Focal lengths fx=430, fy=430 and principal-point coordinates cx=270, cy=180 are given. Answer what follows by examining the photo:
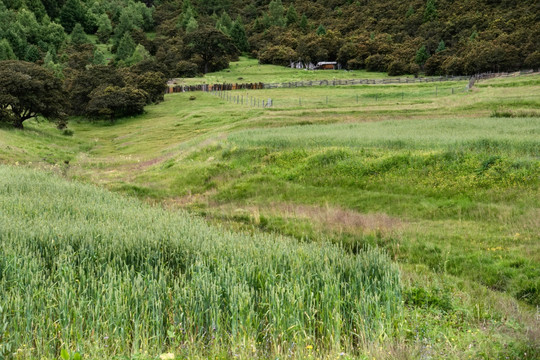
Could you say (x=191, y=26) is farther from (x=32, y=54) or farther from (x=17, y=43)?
(x=17, y=43)

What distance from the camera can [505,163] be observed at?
1925 centimetres

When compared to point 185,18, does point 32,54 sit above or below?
below

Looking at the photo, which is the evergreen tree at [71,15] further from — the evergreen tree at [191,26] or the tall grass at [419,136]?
the tall grass at [419,136]

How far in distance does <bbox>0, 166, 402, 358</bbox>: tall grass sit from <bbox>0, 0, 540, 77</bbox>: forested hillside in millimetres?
82384

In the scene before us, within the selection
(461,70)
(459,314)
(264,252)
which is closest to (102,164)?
(264,252)

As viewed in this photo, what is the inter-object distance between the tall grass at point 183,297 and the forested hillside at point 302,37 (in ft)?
270

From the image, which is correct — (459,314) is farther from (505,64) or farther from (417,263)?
(505,64)

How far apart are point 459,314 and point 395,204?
1028 centimetres

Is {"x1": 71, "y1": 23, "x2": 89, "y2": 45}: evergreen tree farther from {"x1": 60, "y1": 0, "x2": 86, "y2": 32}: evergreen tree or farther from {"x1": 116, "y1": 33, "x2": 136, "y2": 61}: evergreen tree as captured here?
{"x1": 60, "y1": 0, "x2": 86, "y2": 32}: evergreen tree

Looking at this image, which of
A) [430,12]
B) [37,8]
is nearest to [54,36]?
[37,8]

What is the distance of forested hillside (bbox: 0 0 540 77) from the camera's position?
96750 millimetres

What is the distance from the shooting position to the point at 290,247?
34.7 feet

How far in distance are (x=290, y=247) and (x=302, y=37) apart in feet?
394

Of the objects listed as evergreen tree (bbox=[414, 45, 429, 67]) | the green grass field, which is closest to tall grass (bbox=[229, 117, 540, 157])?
the green grass field
